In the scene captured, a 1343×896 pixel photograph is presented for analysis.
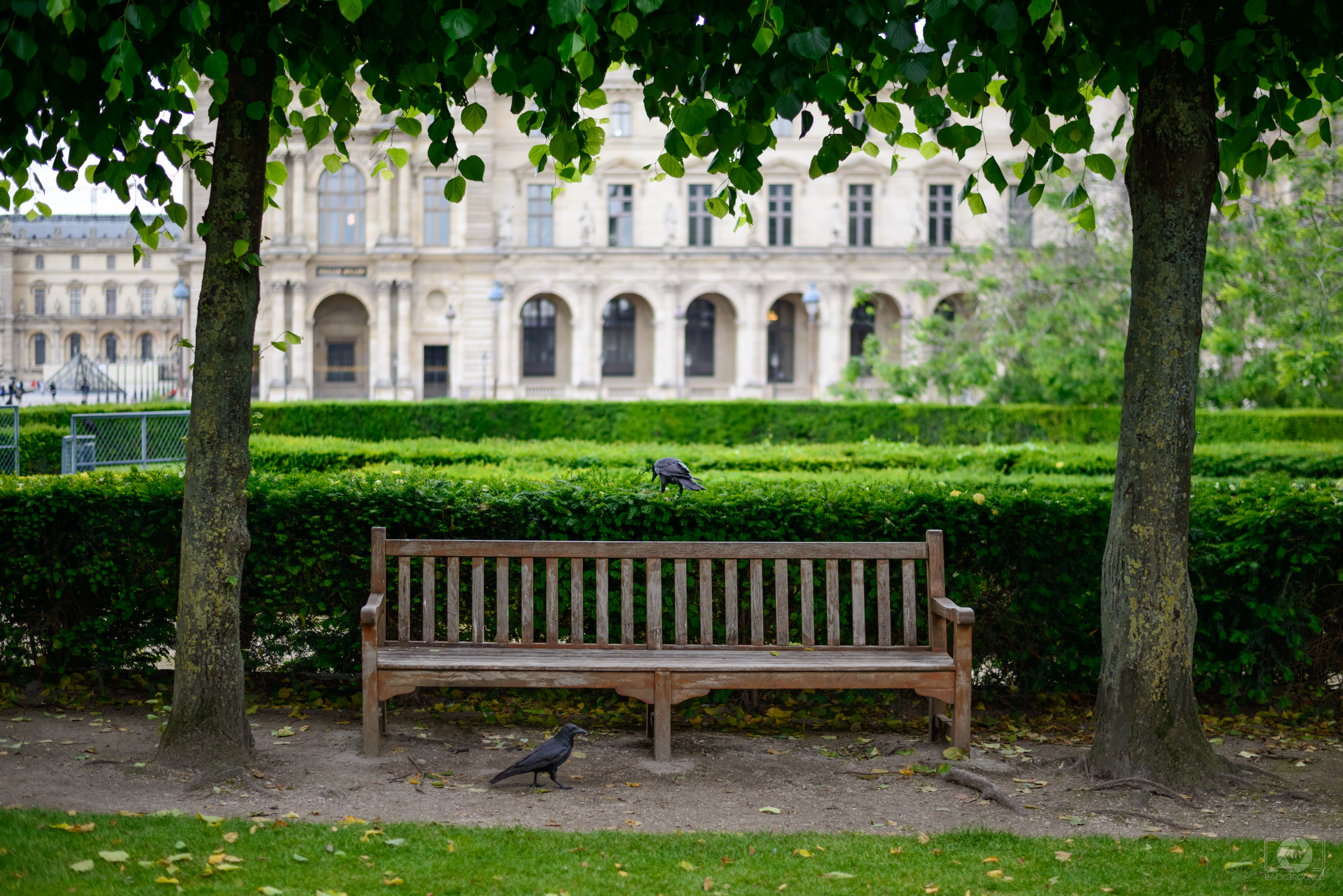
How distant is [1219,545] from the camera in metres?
5.85

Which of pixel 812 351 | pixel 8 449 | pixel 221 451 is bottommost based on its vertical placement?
pixel 8 449

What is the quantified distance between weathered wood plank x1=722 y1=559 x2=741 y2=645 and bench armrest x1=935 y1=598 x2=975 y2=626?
38.7 inches

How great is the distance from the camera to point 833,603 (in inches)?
223

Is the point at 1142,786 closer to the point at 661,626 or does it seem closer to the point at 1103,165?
the point at 661,626

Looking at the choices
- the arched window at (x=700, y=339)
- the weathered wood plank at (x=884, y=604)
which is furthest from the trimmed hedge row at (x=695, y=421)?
the arched window at (x=700, y=339)

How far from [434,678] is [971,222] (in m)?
42.7

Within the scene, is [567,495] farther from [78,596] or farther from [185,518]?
[78,596]

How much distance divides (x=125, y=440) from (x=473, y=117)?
13968 mm

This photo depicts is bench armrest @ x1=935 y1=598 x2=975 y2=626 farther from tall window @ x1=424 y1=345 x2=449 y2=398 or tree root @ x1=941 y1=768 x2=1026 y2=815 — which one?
tall window @ x1=424 y1=345 x2=449 y2=398

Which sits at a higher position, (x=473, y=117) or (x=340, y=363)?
(x=340, y=363)

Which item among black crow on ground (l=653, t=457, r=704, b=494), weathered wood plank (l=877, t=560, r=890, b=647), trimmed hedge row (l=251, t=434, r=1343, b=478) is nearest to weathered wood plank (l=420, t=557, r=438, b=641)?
black crow on ground (l=653, t=457, r=704, b=494)

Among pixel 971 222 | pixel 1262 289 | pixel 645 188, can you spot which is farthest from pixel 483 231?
pixel 1262 289

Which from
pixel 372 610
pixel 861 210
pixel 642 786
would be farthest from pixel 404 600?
pixel 861 210

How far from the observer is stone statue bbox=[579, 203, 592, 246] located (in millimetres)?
45469
